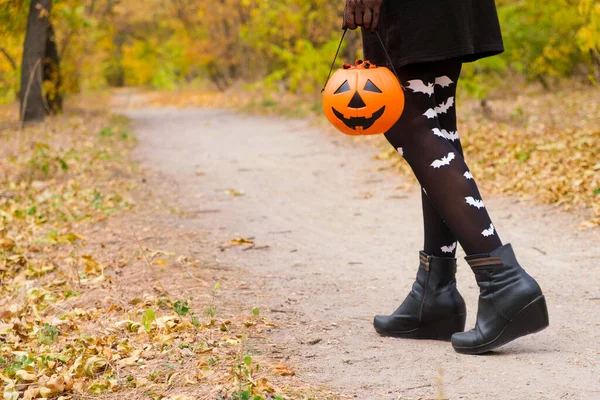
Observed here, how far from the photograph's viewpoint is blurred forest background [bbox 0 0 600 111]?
34.0ft

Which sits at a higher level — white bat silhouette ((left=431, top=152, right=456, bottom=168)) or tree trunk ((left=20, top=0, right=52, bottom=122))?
tree trunk ((left=20, top=0, right=52, bottom=122))

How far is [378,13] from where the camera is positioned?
2.25 m

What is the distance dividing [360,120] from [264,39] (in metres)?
16.0

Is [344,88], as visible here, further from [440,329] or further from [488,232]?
[440,329]

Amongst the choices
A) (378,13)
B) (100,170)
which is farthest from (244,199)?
(378,13)

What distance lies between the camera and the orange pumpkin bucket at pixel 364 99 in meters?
2.27

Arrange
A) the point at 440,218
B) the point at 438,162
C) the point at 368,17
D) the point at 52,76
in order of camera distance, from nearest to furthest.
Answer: the point at 368,17 < the point at 438,162 < the point at 440,218 < the point at 52,76

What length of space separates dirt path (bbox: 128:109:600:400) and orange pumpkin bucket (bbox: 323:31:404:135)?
0.79 m

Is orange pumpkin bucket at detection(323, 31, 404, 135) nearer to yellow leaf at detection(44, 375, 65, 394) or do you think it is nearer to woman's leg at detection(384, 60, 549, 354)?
woman's leg at detection(384, 60, 549, 354)

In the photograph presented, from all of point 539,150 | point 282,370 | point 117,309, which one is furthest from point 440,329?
point 539,150

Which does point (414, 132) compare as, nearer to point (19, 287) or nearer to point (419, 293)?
point (419, 293)

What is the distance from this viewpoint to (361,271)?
12.9ft

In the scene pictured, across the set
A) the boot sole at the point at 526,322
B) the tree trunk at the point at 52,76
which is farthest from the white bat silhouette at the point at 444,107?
the tree trunk at the point at 52,76

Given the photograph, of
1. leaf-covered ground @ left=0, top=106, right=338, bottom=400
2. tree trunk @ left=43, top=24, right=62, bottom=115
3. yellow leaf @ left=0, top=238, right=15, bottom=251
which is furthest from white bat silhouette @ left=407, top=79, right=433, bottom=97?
tree trunk @ left=43, top=24, right=62, bottom=115
